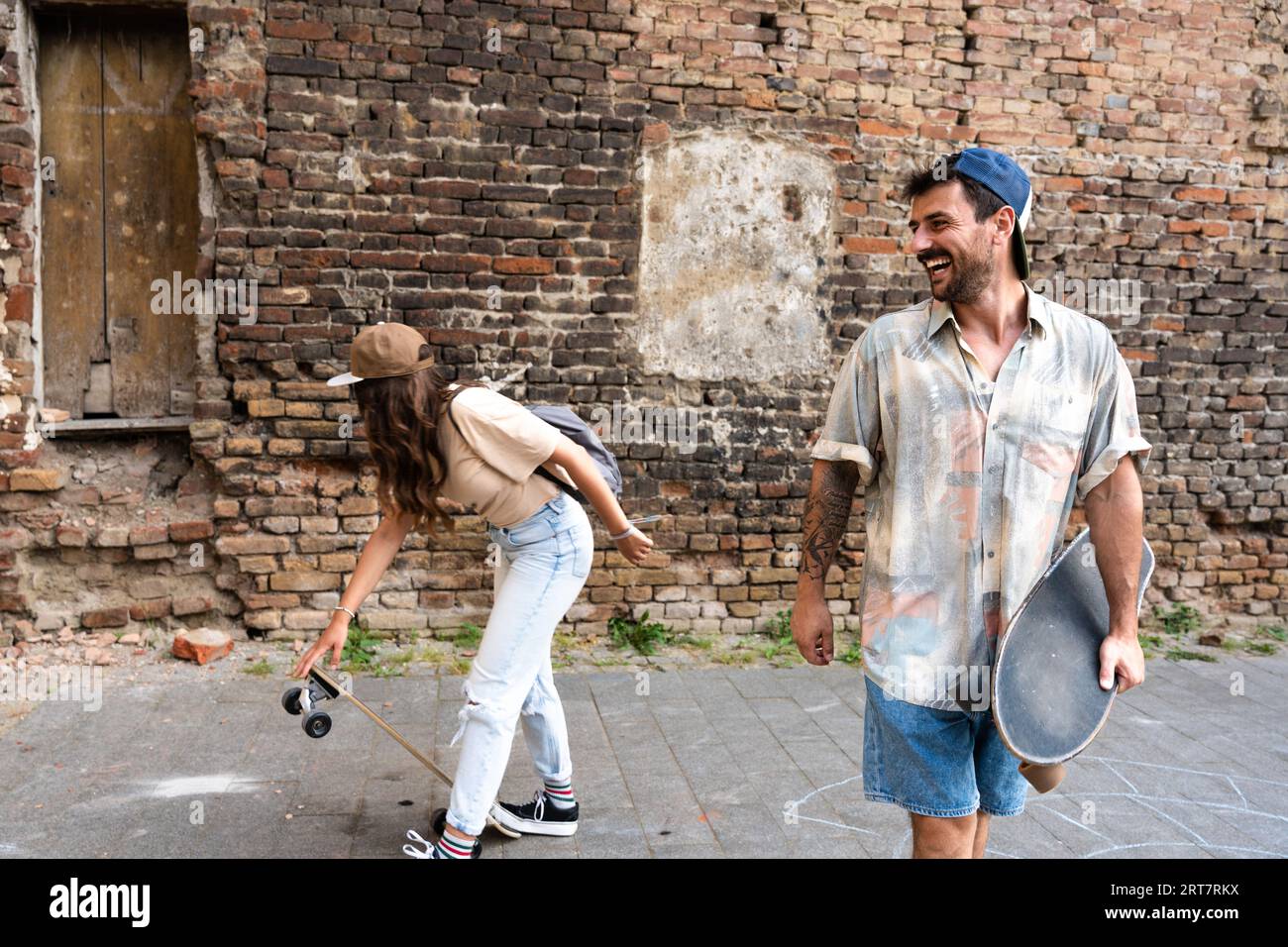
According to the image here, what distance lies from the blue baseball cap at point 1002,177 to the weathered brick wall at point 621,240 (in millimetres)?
3472

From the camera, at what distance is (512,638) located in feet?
11.1

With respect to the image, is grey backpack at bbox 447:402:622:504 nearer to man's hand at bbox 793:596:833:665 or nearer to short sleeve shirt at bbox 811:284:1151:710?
man's hand at bbox 793:596:833:665

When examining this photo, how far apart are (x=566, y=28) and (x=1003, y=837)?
4.58 meters

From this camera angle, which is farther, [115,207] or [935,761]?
[115,207]

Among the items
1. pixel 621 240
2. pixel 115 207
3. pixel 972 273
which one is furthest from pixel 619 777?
pixel 115 207

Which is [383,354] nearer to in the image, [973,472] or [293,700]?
[293,700]

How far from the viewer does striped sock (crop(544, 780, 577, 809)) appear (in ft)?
12.4

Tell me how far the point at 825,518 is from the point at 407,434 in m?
1.32

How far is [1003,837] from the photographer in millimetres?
3812

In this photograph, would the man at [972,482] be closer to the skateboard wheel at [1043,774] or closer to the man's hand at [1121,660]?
the man's hand at [1121,660]

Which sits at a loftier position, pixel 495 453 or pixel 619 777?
pixel 495 453

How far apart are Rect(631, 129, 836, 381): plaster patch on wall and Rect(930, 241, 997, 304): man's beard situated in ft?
11.4

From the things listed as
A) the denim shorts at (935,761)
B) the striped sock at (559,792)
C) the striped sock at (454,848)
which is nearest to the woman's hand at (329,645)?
the striped sock at (454,848)
